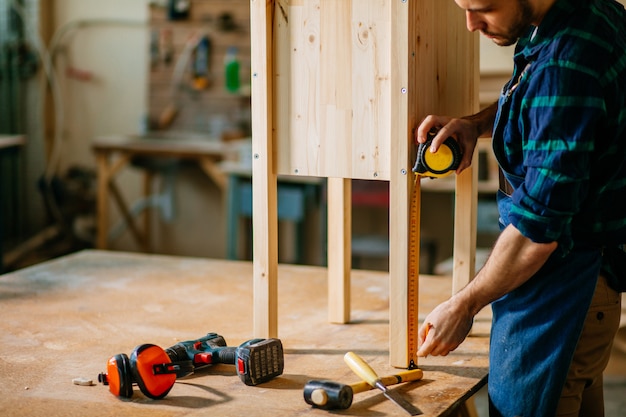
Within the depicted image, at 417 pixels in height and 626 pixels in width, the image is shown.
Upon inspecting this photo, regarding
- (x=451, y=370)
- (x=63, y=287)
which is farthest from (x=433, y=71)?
(x=63, y=287)

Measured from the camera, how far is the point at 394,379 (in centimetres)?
183

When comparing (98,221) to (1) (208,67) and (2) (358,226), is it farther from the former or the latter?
(2) (358,226)

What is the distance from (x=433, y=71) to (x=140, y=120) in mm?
4698

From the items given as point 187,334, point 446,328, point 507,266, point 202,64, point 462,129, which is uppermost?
point 202,64

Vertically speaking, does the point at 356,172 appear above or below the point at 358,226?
above

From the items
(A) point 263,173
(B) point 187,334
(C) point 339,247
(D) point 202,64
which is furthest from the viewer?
(D) point 202,64

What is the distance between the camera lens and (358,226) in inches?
239

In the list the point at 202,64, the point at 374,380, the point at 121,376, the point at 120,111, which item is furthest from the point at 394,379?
the point at 120,111

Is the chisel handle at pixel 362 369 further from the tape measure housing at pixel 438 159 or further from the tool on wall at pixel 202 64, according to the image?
the tool on wall at pixel 202 64

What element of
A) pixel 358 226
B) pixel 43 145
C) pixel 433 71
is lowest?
pixel 358 226

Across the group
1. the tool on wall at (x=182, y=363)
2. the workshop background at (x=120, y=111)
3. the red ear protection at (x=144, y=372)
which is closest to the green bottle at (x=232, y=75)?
the workshop background at (x=120, y=111)

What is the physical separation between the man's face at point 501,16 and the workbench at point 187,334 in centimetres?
75

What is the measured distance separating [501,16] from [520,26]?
5 cm

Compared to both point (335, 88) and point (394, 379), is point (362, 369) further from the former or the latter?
point (335, 88)
